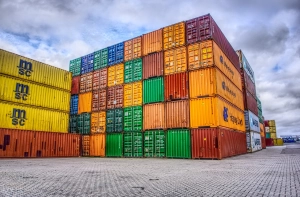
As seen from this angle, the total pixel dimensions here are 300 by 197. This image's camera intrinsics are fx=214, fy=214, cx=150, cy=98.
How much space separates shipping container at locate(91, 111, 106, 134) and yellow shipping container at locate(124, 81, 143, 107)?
10.7ft

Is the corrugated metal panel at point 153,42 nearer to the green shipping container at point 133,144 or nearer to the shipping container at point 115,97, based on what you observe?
the shipping container at point 115,97

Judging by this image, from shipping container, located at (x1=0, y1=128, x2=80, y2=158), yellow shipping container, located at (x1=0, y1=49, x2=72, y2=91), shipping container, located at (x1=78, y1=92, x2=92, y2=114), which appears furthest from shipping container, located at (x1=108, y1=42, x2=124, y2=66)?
shipping container, located at (x1=0, y1=128, x2=80, y2=158)

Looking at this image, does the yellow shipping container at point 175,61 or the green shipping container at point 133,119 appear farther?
the green shipping container at point 133,119

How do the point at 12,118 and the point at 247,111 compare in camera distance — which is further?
the point at 247,111

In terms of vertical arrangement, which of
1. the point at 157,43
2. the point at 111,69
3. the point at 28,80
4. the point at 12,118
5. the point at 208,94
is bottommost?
the point at 12,118

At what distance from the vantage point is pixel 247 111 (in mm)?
28953

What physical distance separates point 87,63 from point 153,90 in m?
10.8

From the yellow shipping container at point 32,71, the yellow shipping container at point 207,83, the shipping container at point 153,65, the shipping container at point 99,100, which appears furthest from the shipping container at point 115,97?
the yellow shipping container at point 207,83

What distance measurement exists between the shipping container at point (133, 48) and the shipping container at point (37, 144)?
10.4 meters

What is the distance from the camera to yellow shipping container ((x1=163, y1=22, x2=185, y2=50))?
1960cm

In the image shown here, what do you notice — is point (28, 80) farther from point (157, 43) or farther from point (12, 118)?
point (157, 43)

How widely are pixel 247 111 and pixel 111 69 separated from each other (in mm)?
18884

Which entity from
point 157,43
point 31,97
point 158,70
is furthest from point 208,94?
point 31,97

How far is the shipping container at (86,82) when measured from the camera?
83.0ft
